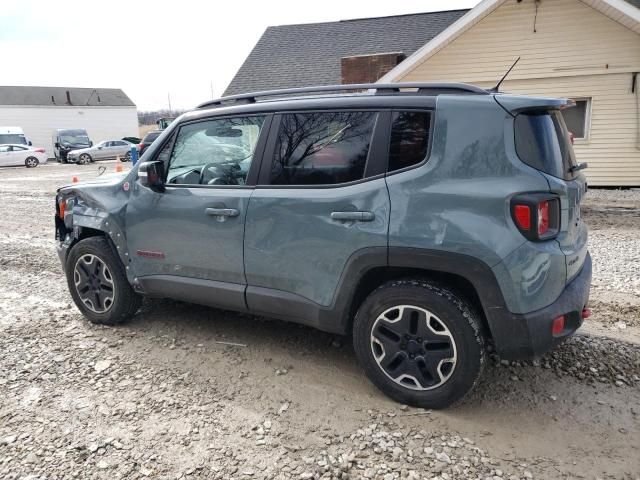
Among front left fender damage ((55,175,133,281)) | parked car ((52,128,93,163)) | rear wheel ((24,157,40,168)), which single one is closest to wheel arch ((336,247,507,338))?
front left fender damage ((55,175,133,281))

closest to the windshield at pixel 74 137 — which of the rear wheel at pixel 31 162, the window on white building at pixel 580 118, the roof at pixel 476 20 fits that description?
the rear wheel at pixel 31 162

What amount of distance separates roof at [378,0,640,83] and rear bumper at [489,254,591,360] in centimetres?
1057

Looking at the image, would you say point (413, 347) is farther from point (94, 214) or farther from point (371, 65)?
point (371, 65)

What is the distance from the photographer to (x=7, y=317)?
14.5 feet

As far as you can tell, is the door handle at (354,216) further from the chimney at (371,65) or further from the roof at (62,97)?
the roof at (62,97)

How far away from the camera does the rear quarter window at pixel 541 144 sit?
2607mm

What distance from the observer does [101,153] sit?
3027 centimetres

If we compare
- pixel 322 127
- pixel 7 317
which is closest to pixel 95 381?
pixel 7 317

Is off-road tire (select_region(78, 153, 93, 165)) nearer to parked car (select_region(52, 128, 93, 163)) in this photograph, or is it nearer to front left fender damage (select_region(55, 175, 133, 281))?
parked car (select_region(52, 128, 93, 163))

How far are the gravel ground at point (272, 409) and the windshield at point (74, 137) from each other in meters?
31.3

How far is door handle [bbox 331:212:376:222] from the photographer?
9.31 ft

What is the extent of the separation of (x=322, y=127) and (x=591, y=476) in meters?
2.45

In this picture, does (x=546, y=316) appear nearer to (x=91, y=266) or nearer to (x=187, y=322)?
(x=187, y=322)

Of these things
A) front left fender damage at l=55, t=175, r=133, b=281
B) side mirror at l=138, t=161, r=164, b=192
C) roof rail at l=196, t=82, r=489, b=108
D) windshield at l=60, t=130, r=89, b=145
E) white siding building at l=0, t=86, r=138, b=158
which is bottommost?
front left fender damage at l=55, t=175, r=133, b=281
